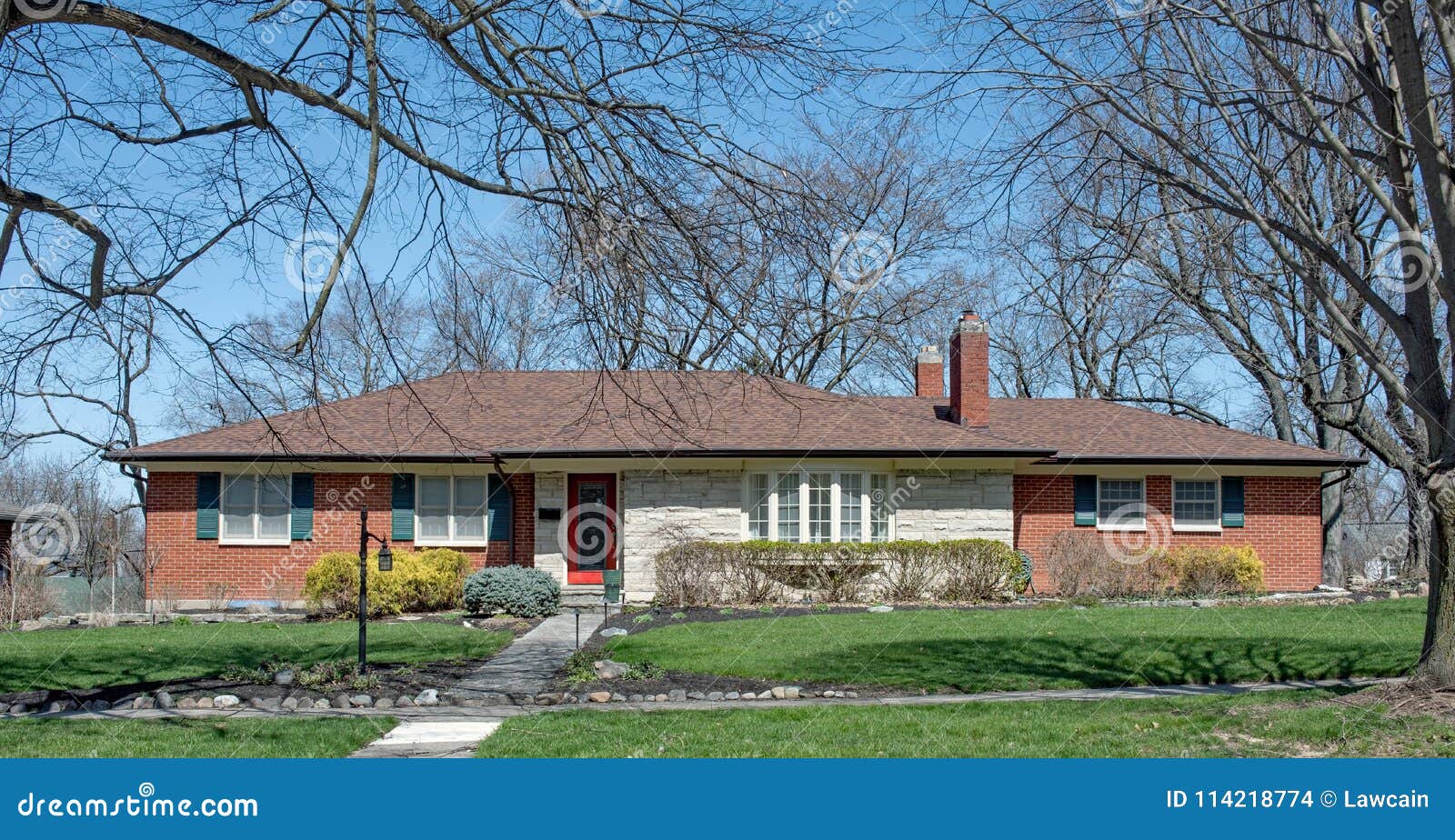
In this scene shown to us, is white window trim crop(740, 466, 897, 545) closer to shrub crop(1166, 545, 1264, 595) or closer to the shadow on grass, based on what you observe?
shrub crop(1166, 545, 1264, 595)

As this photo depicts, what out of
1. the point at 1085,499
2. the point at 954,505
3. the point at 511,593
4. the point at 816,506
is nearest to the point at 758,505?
the point at 816,506

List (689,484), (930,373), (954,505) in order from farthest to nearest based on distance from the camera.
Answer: (930,373), (954,505), (689,484)

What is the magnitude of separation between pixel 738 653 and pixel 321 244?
6299 millimetres

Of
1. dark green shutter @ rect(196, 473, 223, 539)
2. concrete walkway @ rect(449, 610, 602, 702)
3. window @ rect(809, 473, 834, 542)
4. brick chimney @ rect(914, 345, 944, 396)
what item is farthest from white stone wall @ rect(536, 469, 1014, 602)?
dark green shutter @ rect(196, 473, 223, 539)

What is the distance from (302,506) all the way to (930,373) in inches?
521

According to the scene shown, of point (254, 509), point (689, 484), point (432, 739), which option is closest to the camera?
point (432, 739)

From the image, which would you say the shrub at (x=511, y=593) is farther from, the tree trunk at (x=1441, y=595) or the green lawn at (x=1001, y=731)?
the tree trunk at (x=1441, y=595)

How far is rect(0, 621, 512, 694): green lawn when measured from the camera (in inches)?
457

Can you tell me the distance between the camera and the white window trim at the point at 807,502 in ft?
64.5

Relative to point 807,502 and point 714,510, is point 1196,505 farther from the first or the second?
point 714,510

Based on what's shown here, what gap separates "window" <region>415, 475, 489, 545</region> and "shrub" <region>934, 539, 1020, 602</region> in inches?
328

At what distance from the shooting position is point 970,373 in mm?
21828

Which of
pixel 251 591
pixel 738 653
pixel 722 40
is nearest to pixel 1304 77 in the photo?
pixel 722 40

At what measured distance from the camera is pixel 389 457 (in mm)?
19859
